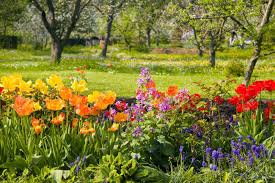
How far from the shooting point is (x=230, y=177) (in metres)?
4.84

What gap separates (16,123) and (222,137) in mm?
2590

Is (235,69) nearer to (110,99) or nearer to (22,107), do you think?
(110,99)

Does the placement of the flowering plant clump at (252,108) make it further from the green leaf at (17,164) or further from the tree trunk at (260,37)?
the tree trunk at (260,37)

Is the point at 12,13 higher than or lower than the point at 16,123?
higher

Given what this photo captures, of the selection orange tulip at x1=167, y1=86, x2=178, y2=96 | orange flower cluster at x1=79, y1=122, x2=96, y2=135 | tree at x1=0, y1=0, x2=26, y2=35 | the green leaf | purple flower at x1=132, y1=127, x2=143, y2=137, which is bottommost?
the green leaf

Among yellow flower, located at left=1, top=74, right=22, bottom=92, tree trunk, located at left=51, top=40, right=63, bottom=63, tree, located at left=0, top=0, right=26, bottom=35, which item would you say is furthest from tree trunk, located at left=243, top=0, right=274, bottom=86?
tree, located at left=0, top=0, right=26, bottom=35

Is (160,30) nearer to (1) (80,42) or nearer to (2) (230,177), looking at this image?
→ (1) (80,42)

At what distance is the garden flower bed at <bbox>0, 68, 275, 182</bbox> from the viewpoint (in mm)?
4727

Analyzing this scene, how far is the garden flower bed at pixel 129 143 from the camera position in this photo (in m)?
4.73

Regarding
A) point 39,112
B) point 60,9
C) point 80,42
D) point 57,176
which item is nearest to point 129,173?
point 57,176

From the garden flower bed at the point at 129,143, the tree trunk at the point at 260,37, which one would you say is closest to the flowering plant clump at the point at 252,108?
the garden flower bed at the point at 129,143

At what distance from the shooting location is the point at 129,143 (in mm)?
5320

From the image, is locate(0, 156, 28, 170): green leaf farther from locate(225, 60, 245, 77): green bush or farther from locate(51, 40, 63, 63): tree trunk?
locate(51, 40, 63, 63): tree trunk

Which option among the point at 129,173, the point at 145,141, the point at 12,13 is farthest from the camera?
the point at 12,13
